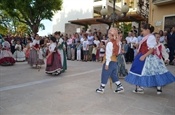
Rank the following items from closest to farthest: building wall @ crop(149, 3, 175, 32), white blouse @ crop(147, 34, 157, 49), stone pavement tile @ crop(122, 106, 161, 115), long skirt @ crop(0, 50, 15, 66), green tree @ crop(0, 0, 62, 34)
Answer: stone pavement tile @ crop(122, 106, 161, 115) < white blouse @ crop(147, 34, 157, 49) < long skirt @ crop(0, 50, 15, 66) < building wall @ crop(149, 3, 175, 32) < green tree @ crop(0, 0, 62, 34)

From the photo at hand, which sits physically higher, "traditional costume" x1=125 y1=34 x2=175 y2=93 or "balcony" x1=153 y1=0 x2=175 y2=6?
"balcony" x1=153 y1=0 x2=175 y2=6

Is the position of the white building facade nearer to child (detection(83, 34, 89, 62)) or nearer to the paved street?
child (detection(83, 34, 89, 62))

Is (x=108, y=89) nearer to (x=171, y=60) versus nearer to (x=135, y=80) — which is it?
(x=135, y=80)

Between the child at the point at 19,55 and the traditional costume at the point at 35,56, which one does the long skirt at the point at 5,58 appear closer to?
the traditional costume at the point at 35,56

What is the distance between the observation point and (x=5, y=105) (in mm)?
4203

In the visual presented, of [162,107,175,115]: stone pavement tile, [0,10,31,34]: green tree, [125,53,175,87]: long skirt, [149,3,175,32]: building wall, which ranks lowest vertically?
[162,107,175,115]: stone pavement tile

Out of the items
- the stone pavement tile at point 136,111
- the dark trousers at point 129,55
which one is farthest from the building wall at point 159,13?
the stone pavement tile at point 136,111

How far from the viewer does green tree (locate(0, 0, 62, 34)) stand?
25.2 meters

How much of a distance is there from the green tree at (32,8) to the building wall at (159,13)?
14.0 m

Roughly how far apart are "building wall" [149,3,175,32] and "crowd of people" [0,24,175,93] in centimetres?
386

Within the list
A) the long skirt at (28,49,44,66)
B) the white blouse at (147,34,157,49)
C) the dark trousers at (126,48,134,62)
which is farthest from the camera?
the dark trousers at (126,48,134,62)

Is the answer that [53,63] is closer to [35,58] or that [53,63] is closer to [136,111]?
[35,58]

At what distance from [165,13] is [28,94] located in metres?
12.5

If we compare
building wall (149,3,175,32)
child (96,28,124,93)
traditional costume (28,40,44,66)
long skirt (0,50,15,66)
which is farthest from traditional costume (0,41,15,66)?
building wall (149,3,175,32)
